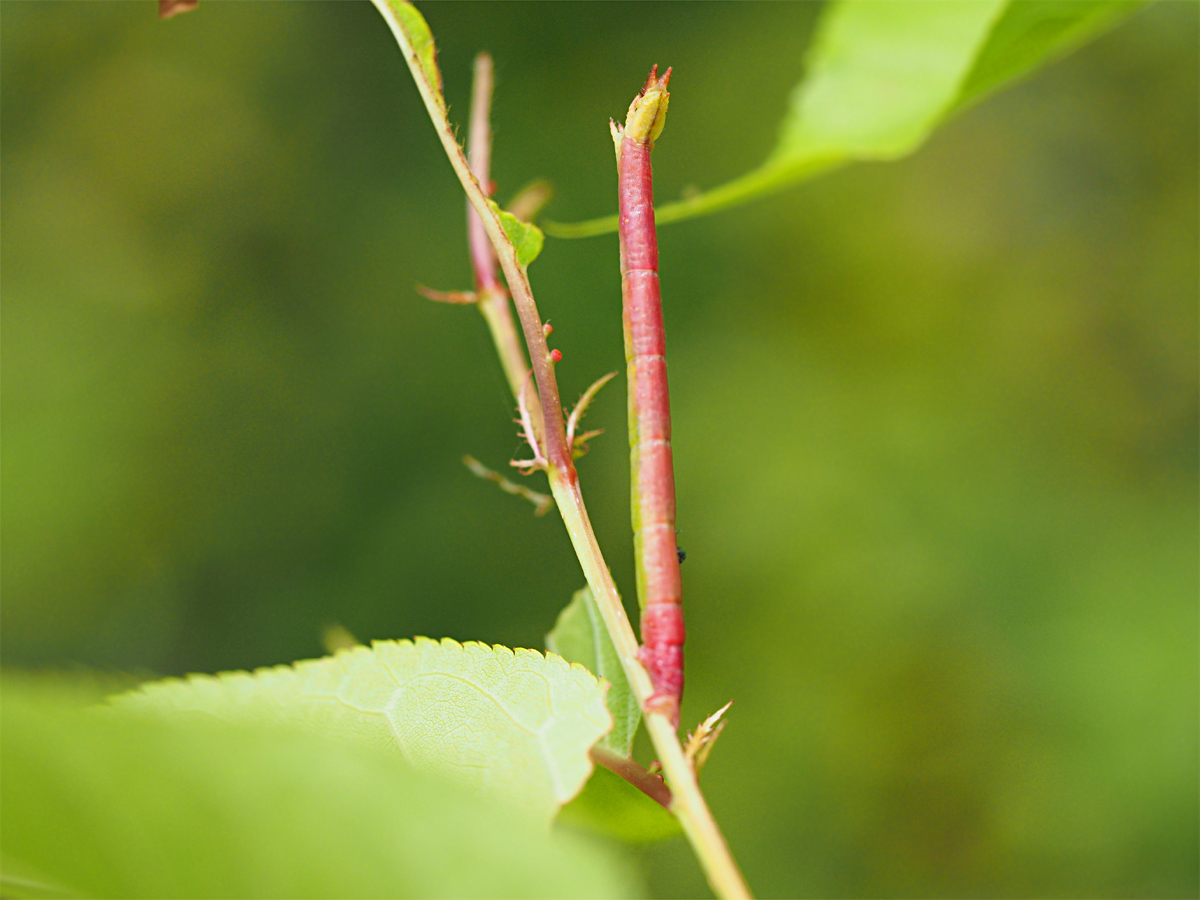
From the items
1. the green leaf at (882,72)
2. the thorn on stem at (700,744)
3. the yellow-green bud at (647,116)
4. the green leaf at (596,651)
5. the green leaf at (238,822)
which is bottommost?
the green leaf at (238,822)

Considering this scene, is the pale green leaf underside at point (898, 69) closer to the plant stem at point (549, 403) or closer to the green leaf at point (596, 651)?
the plant stem at point (549, 403)

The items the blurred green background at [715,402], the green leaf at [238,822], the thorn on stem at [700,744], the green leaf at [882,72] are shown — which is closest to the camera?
the green leaf at [238,822]

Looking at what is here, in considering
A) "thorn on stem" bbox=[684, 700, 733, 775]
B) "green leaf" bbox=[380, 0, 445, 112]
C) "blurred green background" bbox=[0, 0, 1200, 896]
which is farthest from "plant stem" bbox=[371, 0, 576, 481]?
"blurred green background" bbox=[0, 0, 1200, 896]

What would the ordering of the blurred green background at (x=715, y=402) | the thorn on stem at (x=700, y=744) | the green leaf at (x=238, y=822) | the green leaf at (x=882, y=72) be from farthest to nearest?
the blurred green background at (x=715, y=402) → the green leaf at (x=882, y=72) → the thorn on stem at (x=700, y=744) → the green leaf at (x=238, y=822)

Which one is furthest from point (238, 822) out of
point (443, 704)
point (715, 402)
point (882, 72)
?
point (715, 402)

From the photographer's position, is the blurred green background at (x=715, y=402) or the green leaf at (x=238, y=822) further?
the blurred green background at (x=715, y=402)

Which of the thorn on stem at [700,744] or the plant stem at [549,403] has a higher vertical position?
the plant stem at [549,403]

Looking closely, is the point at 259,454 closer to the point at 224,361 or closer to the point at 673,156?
the point at 224,361

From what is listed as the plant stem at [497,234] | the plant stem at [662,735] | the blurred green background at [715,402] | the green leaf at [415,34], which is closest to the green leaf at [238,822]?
the plant stem at [662,735]
